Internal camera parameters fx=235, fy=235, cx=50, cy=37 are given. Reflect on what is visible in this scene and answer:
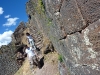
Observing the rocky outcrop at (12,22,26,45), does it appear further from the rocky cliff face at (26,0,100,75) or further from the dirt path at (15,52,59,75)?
the rocky cliff face at (26,0,100,75)

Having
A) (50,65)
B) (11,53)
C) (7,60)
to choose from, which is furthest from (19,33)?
(50,65)

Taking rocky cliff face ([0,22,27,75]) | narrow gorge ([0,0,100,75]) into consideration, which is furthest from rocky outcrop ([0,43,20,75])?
narrow gorge ([0,0,100,75])

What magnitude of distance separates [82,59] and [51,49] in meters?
8.35

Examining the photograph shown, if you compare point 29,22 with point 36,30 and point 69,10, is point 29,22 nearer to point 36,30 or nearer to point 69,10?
point 36,30

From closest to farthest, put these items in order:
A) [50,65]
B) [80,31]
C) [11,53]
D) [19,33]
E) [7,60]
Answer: [80,31]
[50,65]
[19,33]
[11,53]
[7,60]

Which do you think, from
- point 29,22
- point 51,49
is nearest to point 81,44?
point 51,49

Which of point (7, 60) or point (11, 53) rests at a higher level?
point (11, 53)

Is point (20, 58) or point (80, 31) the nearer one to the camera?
point (80, 31)

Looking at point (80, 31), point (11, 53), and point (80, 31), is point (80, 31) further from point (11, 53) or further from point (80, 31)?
point (11, 53)

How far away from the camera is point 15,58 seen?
2489 centimetres

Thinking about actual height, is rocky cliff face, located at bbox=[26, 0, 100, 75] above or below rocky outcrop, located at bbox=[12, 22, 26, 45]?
below

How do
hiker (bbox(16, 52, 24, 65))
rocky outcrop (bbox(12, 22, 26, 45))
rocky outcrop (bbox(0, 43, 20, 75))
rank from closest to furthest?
hiker (bbox(16, 52, 24, 65)) → rocky outcrop (bbox(12, 22, 26, 45)) → rocky outcrop (bbox(0, 43, 20, 75))

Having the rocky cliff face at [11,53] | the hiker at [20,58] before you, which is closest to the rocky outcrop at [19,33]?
the rocky cliff face at [11,53]

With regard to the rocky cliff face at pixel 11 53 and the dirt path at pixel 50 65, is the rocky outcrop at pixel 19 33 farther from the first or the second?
the dirt path at pixel 50 65
